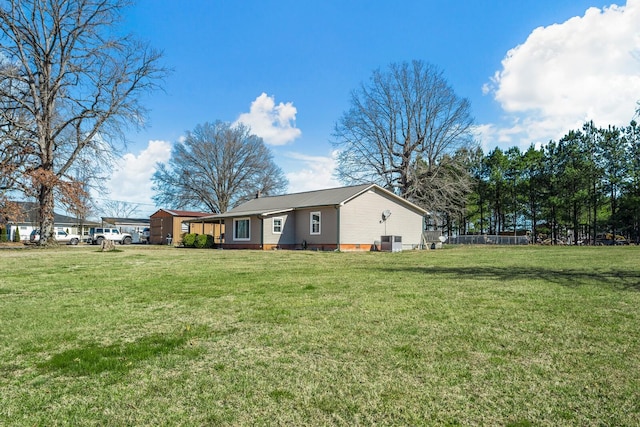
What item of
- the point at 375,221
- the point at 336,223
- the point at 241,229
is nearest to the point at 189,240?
the point at 241,229

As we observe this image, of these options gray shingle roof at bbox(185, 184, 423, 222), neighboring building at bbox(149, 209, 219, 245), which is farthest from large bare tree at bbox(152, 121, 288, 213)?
gray shingle roof at bbox(185, 184, 423, 222)

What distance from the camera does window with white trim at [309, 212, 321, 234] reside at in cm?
2383

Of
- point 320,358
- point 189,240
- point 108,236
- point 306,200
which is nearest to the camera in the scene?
point 320,358

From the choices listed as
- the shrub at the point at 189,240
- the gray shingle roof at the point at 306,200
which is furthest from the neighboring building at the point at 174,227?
the shrub at the point at 189,240

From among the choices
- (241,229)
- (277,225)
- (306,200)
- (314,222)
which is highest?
(306,200)

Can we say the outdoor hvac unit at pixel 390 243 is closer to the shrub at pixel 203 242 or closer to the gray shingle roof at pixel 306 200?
the gray shingle roof at pixel 306 200

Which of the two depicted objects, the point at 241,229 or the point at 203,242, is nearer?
the point at 241,229

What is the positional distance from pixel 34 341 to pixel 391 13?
14844mm

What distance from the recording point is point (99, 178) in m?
24.1

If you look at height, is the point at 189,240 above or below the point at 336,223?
below

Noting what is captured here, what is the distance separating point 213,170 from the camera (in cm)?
4438

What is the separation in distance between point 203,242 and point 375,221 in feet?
39.9

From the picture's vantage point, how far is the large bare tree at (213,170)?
43.9 metres

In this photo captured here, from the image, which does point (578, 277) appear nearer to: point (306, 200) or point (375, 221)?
point (375, 221)
